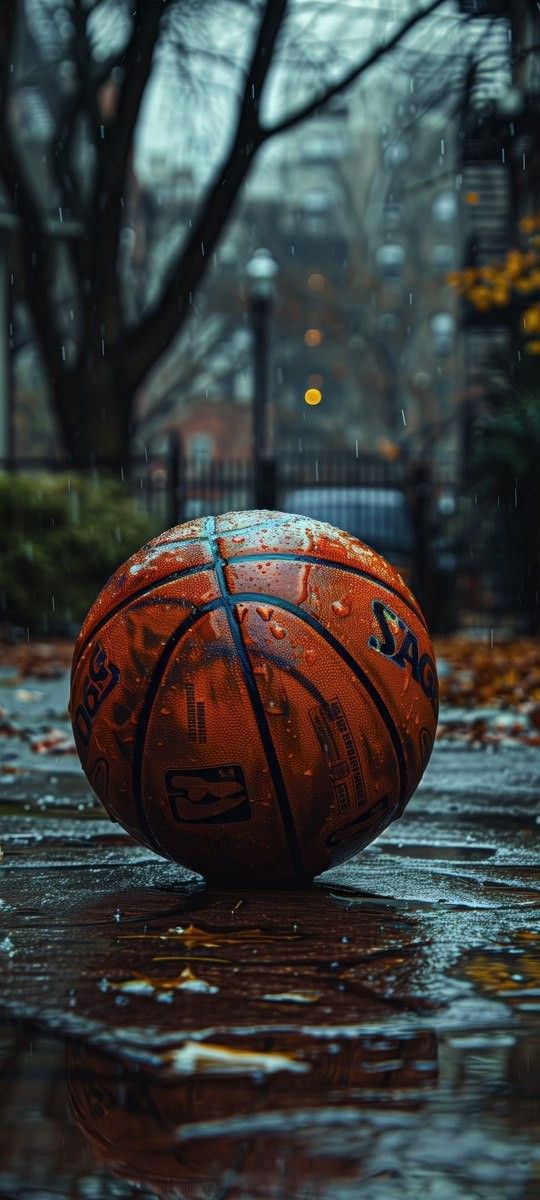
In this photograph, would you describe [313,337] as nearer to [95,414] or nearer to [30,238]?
[95,414]

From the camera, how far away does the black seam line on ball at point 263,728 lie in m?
4.76

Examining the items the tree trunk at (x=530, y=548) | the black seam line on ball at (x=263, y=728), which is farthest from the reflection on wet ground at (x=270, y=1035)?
the tree trunk at (x=530, y=548)

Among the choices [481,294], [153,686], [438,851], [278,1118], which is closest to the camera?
[278,1118]

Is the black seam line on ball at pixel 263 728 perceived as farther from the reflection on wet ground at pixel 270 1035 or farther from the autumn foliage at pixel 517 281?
the autumn foliage at pixel 517 281

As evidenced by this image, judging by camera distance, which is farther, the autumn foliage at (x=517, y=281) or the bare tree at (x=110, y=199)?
the autumn foliage at (x=517, y=281)

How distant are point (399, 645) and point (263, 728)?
56 cm

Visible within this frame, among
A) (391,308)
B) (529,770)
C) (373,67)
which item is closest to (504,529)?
(373,67)

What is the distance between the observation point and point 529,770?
28.9 feet

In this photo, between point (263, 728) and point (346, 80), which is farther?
point (346, 80)

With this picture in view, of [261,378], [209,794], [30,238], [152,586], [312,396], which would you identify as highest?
[30,238]

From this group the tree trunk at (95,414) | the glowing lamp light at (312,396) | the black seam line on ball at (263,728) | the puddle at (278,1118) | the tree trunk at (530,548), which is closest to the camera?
the puddle at (278,1118)

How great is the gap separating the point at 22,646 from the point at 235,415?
60.9 meters

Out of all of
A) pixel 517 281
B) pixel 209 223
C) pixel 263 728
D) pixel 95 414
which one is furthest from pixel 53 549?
pixel 263 728

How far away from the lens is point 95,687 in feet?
16.6
